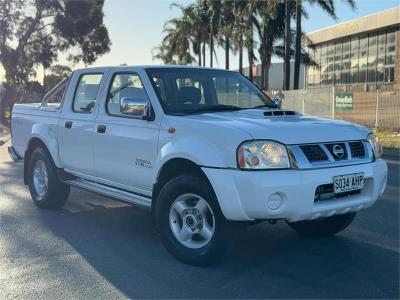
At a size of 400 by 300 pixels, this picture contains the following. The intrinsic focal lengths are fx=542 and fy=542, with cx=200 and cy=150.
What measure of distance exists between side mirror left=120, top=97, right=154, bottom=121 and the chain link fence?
689 inches

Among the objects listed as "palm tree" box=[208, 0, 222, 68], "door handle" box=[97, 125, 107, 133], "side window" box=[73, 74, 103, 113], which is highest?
"palm tree" box=[208, 0, 222, 68]

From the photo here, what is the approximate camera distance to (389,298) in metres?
4.04

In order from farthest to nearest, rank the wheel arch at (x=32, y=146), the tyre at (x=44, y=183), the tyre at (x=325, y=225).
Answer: the wheel arch at (x=32, y=146), the tyre at (x=44, y=183), the tyre at (x=325, y=225)

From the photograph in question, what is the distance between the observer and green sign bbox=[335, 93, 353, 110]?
2294cm

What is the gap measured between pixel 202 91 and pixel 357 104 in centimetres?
1924

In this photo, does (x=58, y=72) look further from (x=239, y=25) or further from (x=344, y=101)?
(x=344, y=101)

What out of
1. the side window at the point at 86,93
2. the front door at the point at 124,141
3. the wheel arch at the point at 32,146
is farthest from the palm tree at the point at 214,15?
the front door at the point at 124,141

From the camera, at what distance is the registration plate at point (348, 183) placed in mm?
4539

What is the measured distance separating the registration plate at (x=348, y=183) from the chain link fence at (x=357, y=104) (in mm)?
17282

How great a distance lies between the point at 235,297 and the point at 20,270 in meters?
1.97

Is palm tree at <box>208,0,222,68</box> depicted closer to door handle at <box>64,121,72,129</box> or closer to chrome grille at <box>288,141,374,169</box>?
door handle at <box>64,121,72,129</box>

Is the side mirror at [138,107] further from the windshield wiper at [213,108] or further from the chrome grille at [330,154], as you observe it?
the chrome grille at [330,154]

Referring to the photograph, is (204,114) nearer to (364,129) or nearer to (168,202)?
(168,202)

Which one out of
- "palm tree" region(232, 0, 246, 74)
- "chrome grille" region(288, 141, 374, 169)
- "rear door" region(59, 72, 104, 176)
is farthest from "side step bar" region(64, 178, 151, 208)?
"palm tree" region(232, 0, 246, 74)
